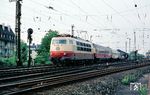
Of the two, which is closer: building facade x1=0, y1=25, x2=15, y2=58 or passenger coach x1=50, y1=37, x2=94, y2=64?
passenger coach x1=50, y1=37, x2=94, y2=64

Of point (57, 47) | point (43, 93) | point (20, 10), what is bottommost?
point (43, 93)

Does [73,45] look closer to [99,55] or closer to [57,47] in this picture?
[57,47]

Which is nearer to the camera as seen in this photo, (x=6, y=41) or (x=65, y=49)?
(x=65, y=49)

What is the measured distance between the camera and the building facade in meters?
107

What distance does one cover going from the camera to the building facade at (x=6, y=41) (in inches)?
4195

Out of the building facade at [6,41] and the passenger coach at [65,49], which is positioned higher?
the building facade at [6,41]

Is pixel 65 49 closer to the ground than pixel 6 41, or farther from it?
closer to the ground

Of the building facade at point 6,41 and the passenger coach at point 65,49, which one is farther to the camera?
the building facade at point 6,41

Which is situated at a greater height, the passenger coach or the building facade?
the building facade

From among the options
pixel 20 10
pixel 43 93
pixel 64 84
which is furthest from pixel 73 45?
pixel 43 93

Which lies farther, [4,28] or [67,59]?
[4,28]

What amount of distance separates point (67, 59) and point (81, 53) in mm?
4649

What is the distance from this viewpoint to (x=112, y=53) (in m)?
64.8

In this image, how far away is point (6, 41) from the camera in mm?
111062
